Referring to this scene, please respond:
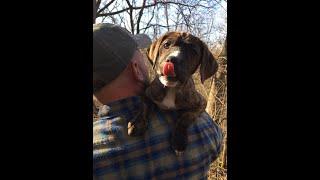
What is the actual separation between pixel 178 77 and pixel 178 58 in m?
0.11

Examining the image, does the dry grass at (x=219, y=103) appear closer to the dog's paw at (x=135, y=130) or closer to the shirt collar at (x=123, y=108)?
the shirt collar at (x=123, y=108)

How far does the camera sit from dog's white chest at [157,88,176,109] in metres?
2.15

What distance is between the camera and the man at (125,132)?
182 cm

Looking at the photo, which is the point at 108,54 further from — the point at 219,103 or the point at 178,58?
the point at 219,103

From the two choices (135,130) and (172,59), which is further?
(172,59)

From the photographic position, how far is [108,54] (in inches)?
75.6

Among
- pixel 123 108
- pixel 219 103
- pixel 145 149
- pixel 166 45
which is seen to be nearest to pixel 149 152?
pixel 145 149

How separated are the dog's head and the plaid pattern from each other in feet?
0.73

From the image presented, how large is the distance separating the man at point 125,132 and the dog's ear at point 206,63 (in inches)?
17.8

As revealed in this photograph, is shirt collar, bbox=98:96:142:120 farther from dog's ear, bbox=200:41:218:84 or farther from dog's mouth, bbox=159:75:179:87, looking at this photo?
dog's ear, bbox=200:41:218:84
